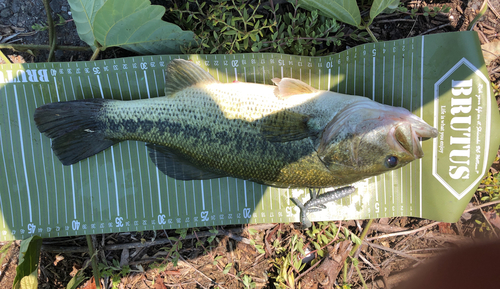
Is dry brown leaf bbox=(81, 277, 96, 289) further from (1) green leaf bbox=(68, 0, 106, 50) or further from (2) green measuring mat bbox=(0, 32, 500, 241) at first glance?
(1) green leaf bbox=(68, 0, 106, 50)

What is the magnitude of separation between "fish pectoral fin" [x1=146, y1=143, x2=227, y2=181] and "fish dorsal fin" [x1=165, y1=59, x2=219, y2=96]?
1.90ft

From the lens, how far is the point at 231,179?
303cm

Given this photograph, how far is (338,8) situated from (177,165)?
228 cm

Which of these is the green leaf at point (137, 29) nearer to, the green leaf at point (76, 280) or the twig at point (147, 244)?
the twig at point (147, 244)

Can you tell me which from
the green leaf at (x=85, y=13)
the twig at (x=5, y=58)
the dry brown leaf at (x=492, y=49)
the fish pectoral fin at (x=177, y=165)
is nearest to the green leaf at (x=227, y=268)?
the fish pectoral fin at (x=177, y=165)

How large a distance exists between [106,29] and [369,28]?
2.84 meters

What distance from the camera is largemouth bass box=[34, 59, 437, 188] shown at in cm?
216

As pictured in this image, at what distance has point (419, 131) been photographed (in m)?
2.17

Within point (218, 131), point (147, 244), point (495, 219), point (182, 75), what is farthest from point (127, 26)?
point (495, 219)

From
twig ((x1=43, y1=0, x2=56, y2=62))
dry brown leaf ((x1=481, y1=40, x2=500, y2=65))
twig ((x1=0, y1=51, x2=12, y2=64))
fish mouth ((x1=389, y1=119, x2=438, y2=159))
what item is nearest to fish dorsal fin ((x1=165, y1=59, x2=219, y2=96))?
twig ((x1=43, y1=0, x2=56, y2=62))

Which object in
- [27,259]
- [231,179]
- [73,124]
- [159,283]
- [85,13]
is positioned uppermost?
[85,13]

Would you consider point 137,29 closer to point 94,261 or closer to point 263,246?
point 94,261

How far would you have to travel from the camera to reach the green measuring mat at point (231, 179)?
109 inches

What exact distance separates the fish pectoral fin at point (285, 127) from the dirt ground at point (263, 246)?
4.58ft
